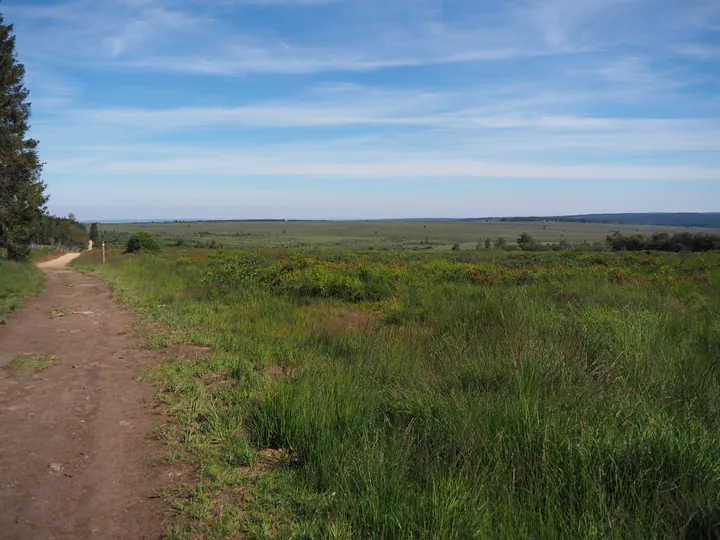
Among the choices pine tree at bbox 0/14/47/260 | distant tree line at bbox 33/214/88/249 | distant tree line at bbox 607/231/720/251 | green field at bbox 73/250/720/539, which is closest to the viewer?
green field at bbox 73/250/720/539

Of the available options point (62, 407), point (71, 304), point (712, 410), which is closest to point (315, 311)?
point (62, 407)

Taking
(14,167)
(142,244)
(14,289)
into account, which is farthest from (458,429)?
(142,244)

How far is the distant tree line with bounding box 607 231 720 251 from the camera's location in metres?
56.6

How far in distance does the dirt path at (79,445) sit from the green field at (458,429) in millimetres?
269

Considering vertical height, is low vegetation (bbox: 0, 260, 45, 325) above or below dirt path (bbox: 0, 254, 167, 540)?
above

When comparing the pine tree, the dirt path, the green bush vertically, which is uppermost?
the pine tree

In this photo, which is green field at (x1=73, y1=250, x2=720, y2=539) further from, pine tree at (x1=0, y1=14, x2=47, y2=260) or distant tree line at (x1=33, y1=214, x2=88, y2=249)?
distant tree line at (x1=33, y1=214, x2=88, y2=249)

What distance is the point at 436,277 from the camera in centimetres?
1625

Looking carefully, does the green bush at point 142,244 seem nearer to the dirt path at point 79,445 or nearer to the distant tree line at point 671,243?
the dirt path at point 79,445

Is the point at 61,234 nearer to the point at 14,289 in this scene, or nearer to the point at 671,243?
the point at 14,289

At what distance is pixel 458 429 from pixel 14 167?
24234mm

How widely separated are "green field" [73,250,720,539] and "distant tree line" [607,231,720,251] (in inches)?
Answer: 2301

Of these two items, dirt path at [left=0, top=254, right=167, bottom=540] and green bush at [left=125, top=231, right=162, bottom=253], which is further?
green bush at [left=125, top=231, right=162, bottom=253]

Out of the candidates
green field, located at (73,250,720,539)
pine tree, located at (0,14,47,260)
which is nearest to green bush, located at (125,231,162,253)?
pine tree, located at (0,14,47,260)
